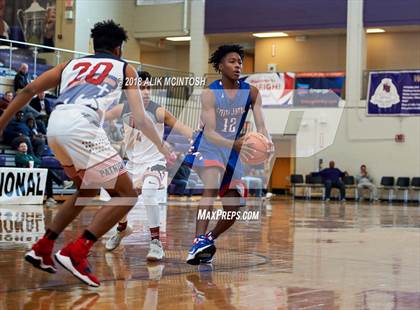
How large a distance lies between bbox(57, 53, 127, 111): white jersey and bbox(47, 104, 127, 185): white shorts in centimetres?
7

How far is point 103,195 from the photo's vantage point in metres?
17.6

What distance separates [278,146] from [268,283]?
25.2 m

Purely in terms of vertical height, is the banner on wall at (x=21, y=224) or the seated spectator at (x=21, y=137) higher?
the seated spectator at (x=21, y=137)

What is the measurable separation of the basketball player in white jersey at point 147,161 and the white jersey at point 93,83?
159cm

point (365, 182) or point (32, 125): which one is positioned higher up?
point (32, 125)

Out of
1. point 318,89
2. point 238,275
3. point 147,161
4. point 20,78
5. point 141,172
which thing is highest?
point 318,89

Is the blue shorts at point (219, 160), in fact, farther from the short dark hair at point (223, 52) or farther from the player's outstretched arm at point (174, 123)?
the short dark hair at point (223, 52)

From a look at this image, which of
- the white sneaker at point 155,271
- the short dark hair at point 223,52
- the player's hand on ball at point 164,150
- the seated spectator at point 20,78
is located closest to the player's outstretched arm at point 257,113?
the short dark hair at point 223,52

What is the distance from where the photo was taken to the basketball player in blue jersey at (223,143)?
7.15 m

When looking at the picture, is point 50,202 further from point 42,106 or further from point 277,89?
point 277,89

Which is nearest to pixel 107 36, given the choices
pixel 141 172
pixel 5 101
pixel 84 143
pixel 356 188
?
pixel 84 143

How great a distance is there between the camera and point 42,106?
21.7m

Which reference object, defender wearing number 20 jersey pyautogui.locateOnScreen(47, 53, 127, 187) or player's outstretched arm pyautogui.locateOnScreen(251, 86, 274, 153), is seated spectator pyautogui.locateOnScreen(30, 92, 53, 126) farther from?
defender wearing number 20 jersey pyautogui.locateOnScreen(47, 53, 127, 187)

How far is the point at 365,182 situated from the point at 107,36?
23013 millimetres
